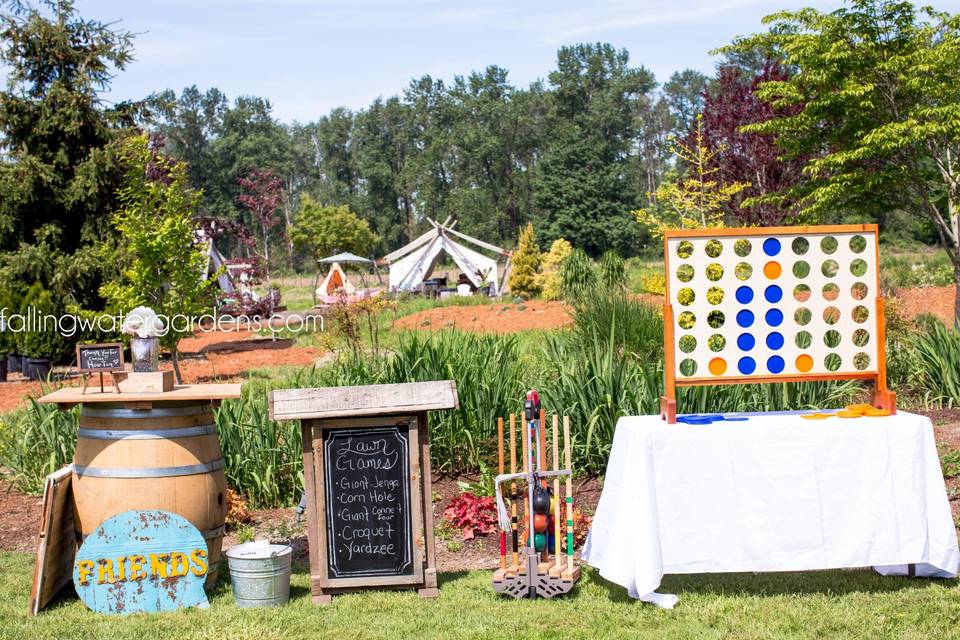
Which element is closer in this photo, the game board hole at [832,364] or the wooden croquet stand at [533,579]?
the wooden croquet stand at [533,579]

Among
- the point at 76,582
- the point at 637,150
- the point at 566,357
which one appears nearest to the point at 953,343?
the point at 566,357

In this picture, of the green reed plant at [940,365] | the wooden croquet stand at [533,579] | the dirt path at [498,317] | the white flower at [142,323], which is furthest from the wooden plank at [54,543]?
the dirt path at [498,317]

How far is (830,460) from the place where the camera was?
4.82 m

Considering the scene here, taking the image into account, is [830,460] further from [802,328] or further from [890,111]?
[890,111]

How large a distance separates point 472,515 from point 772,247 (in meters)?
2.57

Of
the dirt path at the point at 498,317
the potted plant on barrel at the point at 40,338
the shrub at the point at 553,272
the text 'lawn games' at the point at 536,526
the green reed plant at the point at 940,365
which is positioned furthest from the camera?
the shrub at the point at 553,272

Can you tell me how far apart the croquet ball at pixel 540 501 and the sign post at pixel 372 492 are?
1.76ft

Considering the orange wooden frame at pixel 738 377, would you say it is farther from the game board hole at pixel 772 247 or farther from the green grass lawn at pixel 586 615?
the green grass lawn at pixel 586 615

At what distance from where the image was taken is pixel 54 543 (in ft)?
16.1

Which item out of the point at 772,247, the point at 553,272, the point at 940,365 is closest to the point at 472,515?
the point at 772,247

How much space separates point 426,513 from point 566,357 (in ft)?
12.0

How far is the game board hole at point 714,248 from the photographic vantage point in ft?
16.9

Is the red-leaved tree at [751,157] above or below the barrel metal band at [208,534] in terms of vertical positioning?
above

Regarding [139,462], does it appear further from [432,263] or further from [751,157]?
[432,263]
